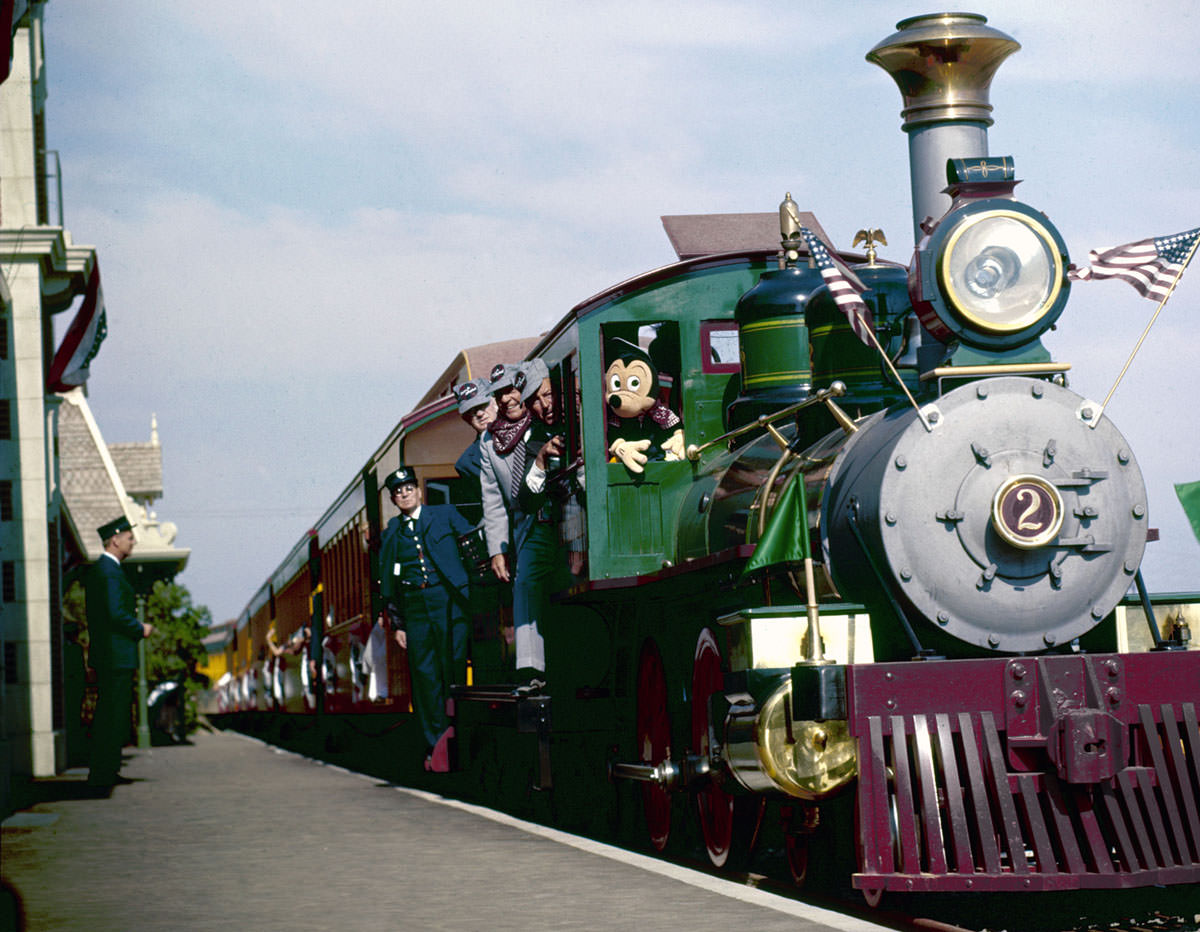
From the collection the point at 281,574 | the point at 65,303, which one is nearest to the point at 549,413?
the point at 65,303

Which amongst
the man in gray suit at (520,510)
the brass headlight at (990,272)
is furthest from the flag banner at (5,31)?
the brass headlight at (990,272)

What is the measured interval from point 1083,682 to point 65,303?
15.4 metres

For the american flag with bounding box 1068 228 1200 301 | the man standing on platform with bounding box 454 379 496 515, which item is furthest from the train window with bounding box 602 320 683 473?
the american flag with bounding box 1068 228 1200 301

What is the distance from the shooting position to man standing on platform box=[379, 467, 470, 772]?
1347 centimetres

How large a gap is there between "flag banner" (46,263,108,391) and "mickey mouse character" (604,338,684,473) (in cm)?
1203

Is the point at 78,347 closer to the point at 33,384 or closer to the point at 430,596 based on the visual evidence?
the point at 33,384

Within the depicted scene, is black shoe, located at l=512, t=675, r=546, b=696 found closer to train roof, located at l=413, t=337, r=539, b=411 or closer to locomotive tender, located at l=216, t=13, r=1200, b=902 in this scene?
locomotive tender, located at l=216, t=13, r=1200, b=902

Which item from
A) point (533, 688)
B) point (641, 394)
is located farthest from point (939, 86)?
point (533, 688)

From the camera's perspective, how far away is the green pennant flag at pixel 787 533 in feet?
22.9

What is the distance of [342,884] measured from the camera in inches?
299

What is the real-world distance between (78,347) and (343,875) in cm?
1340

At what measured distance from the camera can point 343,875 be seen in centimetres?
791

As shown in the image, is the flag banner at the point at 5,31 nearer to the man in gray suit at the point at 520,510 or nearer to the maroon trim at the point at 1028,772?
the man in gray suit at the point at 520,510

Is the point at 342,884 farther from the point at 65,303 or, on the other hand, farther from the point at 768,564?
the point at 65,303
